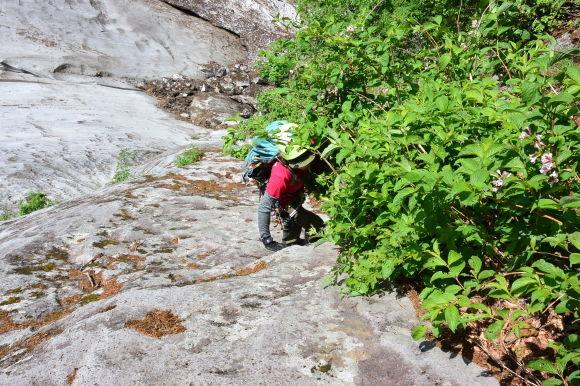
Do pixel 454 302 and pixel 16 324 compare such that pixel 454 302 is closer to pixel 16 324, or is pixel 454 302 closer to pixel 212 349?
pixel 212 349

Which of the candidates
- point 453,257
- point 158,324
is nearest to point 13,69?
point 158,324

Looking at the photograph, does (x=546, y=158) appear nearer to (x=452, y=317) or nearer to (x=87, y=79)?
(x=452, y=317)

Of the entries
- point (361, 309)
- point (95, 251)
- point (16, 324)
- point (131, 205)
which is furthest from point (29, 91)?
point (361, 309)

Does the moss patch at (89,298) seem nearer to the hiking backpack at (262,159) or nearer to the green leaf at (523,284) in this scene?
the hiking backpack at (262,159)

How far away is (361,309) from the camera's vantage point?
2.96m

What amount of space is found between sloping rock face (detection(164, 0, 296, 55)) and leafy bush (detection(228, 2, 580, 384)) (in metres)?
22.7

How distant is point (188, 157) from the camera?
888 cm

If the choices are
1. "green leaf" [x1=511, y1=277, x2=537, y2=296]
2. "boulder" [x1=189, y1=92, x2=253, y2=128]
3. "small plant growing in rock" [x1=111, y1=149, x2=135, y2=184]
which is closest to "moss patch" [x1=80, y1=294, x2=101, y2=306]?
"green leaf" [x1=511, y1=277, x2=537, y2=296]

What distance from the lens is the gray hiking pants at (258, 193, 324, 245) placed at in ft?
16.9

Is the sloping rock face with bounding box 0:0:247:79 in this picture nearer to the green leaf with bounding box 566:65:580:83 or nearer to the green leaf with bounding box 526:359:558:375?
the green leaf with bounding box 566:65:580:83

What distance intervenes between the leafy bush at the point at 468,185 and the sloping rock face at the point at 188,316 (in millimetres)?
272

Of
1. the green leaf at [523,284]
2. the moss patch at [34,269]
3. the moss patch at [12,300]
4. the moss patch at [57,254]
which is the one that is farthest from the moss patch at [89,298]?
the green leaf at [523,284]

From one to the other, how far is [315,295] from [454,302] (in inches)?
50.1

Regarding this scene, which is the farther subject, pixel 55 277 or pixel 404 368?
pixel 55 277
